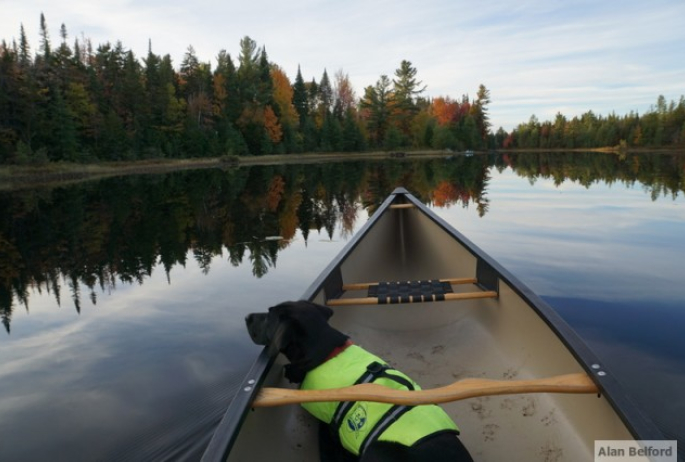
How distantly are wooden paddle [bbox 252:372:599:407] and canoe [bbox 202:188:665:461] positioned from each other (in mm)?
29

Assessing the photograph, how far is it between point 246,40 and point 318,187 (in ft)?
147

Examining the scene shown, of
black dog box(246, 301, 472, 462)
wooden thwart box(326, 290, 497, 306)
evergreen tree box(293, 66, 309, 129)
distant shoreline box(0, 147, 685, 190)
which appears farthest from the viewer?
evergreen tree box(293, 66, 309, 129)

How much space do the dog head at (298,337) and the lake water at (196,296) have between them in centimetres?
112

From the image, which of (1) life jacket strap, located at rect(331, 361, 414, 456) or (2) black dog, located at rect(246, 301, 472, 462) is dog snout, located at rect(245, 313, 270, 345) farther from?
(1) life jacket strap, located at rect(331, 361, 414, 456)

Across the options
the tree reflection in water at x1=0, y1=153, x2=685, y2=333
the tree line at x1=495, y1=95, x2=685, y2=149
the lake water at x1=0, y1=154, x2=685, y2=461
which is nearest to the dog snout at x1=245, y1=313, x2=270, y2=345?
the lake water at x1=0, y1=154, x2=685, y2=461

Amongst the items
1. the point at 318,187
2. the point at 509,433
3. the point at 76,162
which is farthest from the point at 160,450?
the point at 76,162

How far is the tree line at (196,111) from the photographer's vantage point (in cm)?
3422

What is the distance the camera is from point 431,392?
199 centimetres

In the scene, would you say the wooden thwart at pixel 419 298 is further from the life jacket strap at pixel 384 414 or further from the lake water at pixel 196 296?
the life jacket strap at pixel 384 414

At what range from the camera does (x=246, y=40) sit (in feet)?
191

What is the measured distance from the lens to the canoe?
207 cm

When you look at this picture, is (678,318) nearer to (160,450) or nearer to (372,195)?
(160,450)

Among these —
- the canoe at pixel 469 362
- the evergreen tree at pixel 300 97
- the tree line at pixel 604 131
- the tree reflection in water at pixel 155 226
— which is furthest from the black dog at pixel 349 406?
the tree line at pixel 604 131

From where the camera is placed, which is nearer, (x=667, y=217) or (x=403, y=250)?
(x=403, y=250)
